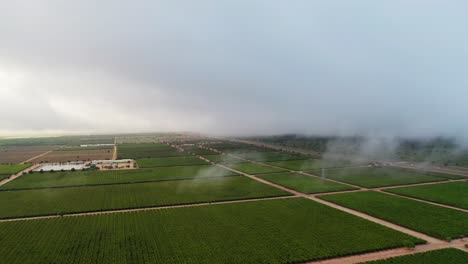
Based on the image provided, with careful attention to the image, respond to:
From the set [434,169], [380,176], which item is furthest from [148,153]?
[434,169]

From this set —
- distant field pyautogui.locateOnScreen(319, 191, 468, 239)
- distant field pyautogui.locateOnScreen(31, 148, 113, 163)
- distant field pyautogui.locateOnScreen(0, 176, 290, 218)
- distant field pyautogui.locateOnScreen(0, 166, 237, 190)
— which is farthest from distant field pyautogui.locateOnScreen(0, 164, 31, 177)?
distant field pyautogui.locateOnScreen(319, 191, 468, 239)

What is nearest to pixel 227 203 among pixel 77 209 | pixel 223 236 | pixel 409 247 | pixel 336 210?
pixel 223 236

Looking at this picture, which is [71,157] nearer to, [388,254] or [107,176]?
[107,176]

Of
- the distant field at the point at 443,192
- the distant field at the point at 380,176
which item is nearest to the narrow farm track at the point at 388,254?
the distant field at the point at 443,192

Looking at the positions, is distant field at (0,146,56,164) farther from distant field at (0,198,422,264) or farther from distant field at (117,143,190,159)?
distant field at (0,198,422,264)

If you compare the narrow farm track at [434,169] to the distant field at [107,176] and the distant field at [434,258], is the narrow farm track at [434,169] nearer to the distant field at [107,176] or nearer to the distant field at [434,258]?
the distant field at [107,176]
